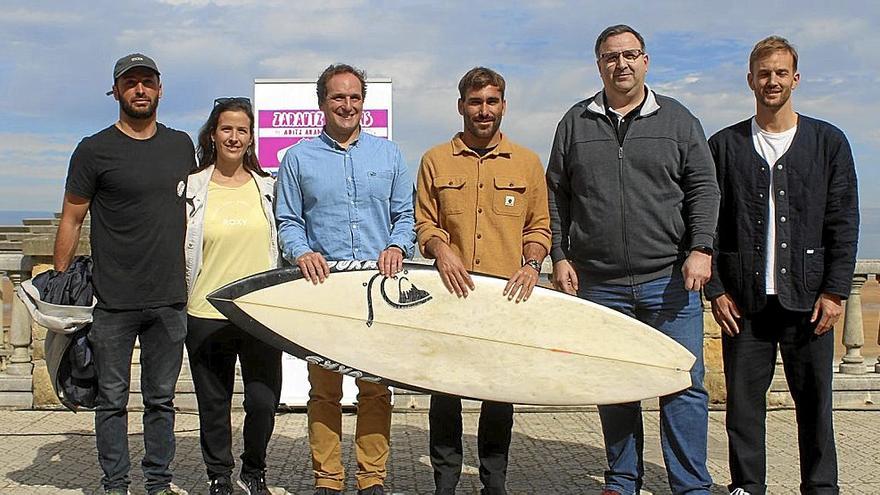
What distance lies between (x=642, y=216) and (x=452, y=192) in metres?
0.84

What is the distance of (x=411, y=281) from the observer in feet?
13.6

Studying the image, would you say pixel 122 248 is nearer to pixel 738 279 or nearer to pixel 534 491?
pixel 534 491

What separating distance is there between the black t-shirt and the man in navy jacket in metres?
2.48

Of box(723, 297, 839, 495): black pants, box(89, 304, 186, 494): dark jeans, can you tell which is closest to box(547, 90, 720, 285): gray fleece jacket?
box(723, 297, 839, 495): black pants

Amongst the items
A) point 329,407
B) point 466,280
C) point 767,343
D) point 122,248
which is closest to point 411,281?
point 466,280

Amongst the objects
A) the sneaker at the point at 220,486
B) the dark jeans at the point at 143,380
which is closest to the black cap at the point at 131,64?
the dark jeans at the point at 143,380

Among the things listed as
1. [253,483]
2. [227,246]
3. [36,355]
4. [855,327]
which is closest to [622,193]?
[227,246]

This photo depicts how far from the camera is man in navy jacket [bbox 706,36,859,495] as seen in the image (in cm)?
403

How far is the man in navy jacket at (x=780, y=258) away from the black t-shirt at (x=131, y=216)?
8.15ft

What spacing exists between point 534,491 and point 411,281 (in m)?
1.38

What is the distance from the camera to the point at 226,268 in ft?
13.8

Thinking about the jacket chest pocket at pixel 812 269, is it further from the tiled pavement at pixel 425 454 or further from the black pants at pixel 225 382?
the black pants at pixel 225 382

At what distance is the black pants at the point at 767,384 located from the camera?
13.5ft

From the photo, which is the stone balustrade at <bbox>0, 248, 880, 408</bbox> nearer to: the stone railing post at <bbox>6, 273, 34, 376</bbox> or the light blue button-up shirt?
the stone railing post at <bbox>6, 273, 34, 376</bbox>
